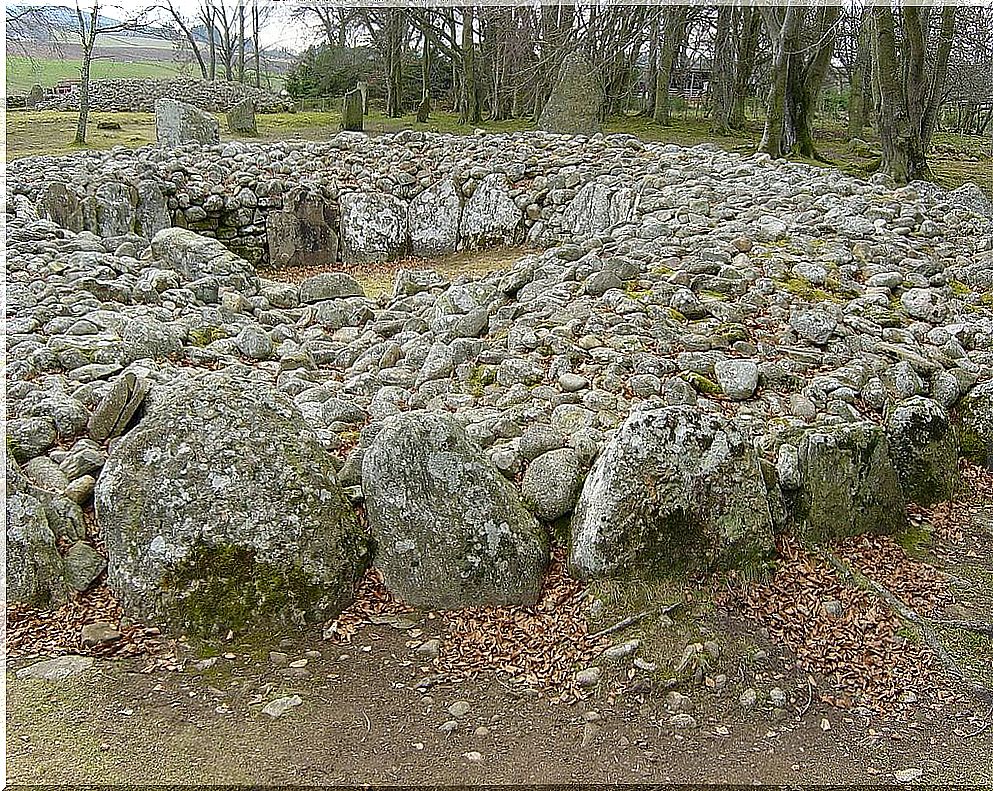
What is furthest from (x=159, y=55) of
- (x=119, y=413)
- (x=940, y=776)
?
(x=940, y=776)

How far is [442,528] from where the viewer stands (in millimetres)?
4352

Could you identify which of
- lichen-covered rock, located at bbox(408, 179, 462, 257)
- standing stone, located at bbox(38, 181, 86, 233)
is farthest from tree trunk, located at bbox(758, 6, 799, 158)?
standing stone, located at bbox(38, 181, 86, 233)

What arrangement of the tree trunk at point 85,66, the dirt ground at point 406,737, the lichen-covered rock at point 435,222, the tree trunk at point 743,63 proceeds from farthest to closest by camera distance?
the tree trunk at point 743,63 → the tree trunk at point 85,66 → the lichen-covered rock at point 435,222 → the dirt ground at point 406,737

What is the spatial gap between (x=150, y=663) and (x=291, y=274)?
30.7 feet

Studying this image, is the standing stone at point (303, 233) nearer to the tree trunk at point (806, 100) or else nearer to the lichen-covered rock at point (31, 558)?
the tree trunk at point (806, 100)

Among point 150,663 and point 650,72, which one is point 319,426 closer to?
point 150,663

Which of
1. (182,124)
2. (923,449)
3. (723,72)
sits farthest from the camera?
(723,72)

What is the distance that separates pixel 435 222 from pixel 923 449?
8853 mm

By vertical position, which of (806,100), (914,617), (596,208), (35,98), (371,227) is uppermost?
(35,98)

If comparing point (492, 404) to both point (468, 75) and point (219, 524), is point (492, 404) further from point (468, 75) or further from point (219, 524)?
point (468, 75)

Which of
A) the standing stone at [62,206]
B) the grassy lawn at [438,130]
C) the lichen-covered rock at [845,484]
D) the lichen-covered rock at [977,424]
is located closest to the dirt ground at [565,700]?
the lichen-covered rock at [845,484]

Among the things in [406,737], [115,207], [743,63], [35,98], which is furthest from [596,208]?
[35,98]

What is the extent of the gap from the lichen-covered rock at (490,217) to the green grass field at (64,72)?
24.1 meters

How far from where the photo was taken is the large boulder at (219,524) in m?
4.14
